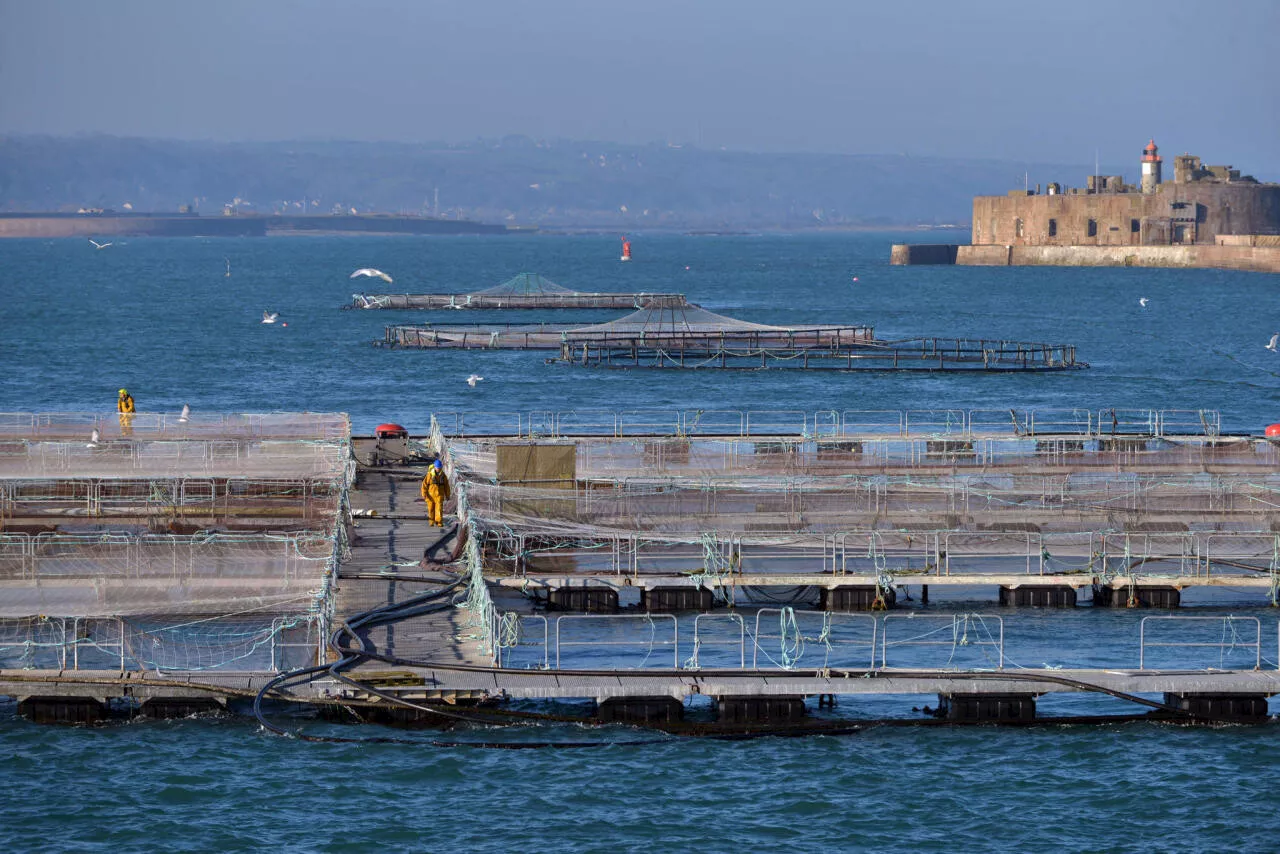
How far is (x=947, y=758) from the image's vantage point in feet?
87.9

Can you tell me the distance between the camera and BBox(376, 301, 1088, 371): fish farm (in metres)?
92.6

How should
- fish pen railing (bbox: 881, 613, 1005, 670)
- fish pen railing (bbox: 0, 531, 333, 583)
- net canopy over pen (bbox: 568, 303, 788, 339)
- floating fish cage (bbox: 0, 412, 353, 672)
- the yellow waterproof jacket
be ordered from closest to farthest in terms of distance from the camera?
1. floating fish cage (bbox: 0, 412, 353, 672)
2. fish pen railing (bbox: 0, 531, 333, 583)
3. fish pen railing (bbox: 881, 613, 1005, 670)
4. the yellow waterproof jacket
5. net canopy over pen (bbox: 568, 303, 788, 339)

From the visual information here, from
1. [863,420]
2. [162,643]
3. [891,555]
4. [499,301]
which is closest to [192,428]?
[162,643]

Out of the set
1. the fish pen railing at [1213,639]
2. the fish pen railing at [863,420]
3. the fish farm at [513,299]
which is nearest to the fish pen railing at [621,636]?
the fish pen railing at [1213,639]

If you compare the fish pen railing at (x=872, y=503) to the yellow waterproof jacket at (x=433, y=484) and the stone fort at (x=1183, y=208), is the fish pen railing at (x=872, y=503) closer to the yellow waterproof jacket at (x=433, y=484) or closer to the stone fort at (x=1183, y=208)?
the yellow waterproof jacket at (x=433, y=484)

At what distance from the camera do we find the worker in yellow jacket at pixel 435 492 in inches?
1437

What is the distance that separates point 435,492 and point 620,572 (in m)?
4.30

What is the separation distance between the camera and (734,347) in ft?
322

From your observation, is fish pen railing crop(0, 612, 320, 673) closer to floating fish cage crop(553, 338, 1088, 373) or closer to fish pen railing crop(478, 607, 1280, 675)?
fish pen railing crop(478, 607, 1280, 675)

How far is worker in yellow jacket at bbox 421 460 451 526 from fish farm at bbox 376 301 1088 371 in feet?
178

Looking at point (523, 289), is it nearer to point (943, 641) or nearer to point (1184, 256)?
point (1184, 256)

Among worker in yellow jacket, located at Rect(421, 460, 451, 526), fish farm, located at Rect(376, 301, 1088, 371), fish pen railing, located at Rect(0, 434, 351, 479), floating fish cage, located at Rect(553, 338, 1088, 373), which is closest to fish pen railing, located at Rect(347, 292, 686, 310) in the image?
fish farm, located at Rect(376, 301, 1088, 371)

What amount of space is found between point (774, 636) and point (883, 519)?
5.77 metres

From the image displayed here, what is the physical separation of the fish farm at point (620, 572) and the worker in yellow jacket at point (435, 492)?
343 mm
